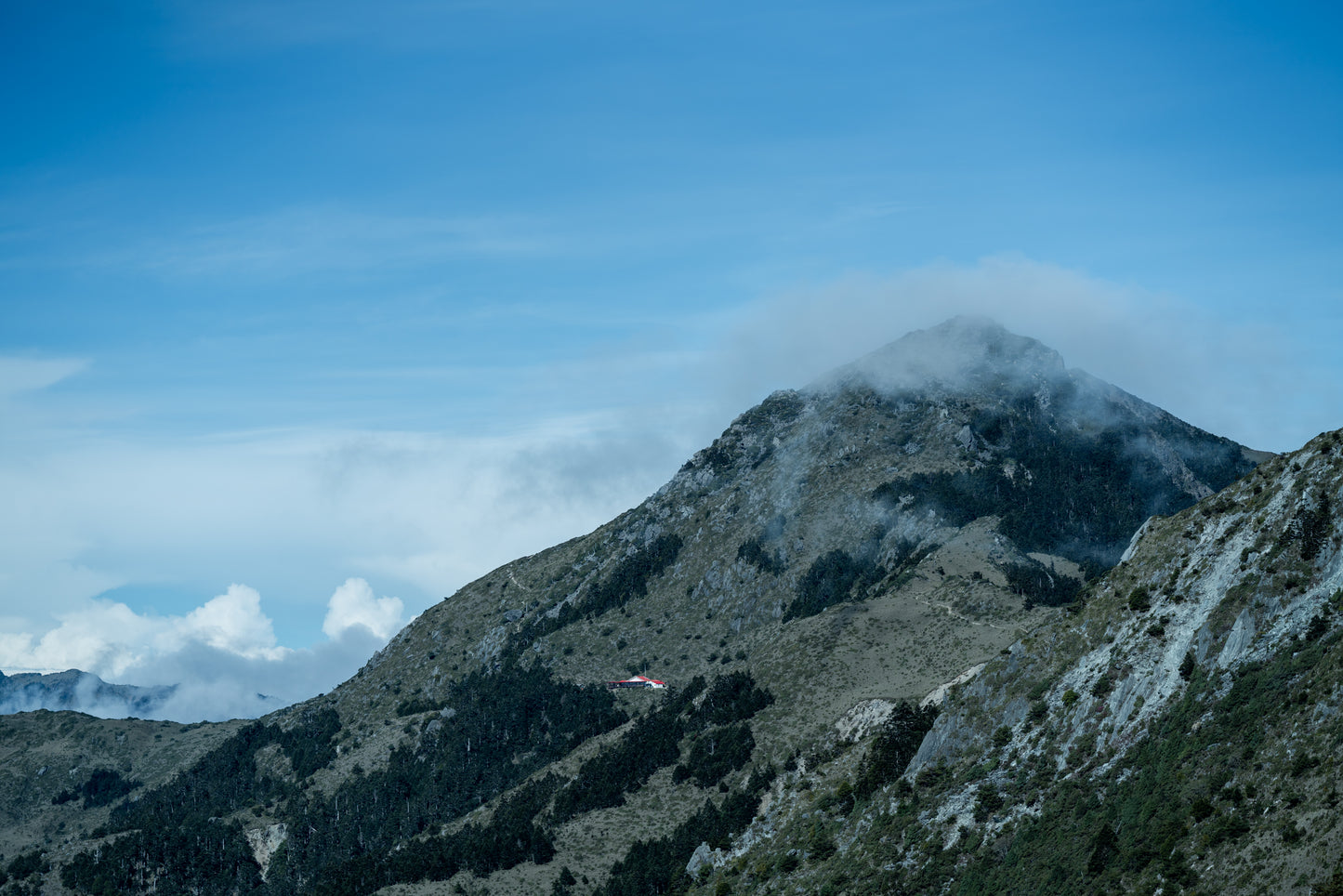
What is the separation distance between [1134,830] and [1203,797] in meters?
6.39

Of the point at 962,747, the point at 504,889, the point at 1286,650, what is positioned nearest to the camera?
Answer: the point at 1286,650

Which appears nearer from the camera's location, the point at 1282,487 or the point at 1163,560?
the point at 1282,487

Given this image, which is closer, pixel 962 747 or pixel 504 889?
pixel 962 747

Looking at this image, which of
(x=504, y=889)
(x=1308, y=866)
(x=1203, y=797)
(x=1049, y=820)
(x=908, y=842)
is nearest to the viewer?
(x=1308, y=866)

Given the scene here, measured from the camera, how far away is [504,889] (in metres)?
193

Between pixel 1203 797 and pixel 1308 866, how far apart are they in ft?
52.3

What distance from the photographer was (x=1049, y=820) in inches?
3944

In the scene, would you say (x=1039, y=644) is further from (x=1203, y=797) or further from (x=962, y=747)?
(x=1203, y=797)

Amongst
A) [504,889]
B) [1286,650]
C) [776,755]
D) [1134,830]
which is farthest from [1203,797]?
[504,889]

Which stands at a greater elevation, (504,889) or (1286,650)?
(1286,650)

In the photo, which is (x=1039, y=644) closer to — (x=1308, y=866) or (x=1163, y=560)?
(x=1163, y=560)

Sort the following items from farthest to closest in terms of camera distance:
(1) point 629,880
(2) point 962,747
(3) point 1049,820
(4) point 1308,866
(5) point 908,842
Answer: (1) point 629,880 < (2) point 962,747 < (5) point 908,842 < (3) point 1049,820 < (4) point 1308,866

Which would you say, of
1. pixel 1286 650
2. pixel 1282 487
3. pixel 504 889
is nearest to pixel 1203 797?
pixel 1286 650

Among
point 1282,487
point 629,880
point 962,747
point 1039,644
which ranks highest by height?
point 1282,487
